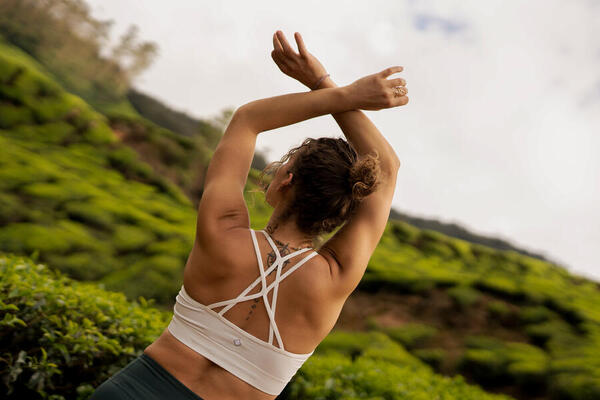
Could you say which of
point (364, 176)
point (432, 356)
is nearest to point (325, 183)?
point (364, 176)

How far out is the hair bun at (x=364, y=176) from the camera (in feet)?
4.44

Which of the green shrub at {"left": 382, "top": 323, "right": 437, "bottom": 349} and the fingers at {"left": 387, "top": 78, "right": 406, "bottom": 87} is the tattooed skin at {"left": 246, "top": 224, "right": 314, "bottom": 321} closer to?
the fingers at {"left": 387, "top": 78, "right": 406, "bottom": 87}

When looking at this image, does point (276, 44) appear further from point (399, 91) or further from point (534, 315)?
point (534, 315)

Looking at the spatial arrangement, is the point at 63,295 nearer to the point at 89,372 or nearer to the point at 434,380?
the point at 89,372

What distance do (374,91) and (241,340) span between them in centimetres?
84

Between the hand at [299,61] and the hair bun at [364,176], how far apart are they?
0.40 m

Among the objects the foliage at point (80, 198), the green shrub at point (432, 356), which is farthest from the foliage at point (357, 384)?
the foliage at point (80, 198)

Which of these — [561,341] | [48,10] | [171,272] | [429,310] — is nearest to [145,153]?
[171,272]

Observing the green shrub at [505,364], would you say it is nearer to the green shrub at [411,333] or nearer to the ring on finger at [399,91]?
the green shrub at [411,333]

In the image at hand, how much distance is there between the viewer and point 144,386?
1240mm

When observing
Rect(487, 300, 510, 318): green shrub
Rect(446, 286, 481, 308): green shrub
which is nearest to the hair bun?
Rect(446, 286, 481, 308): green shrub

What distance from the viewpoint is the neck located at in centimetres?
136

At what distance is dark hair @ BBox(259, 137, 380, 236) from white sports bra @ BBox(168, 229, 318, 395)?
153 mm

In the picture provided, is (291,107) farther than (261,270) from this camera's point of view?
Yes
